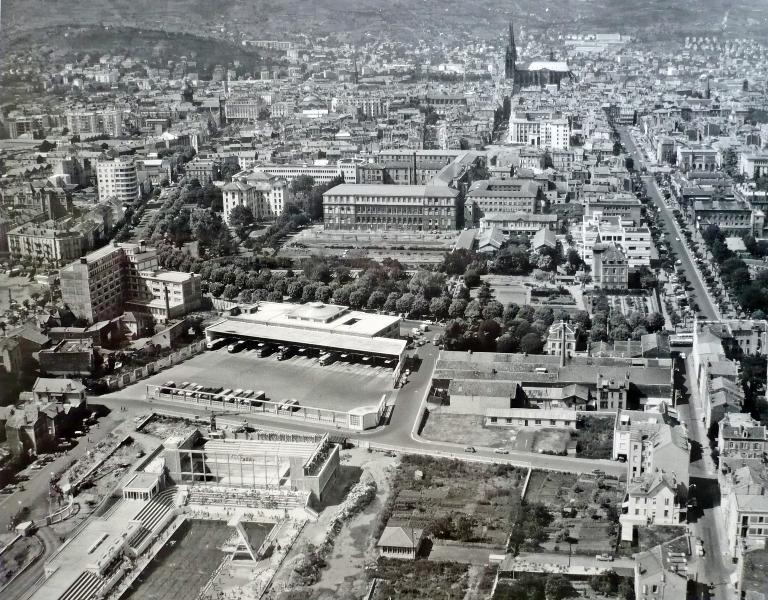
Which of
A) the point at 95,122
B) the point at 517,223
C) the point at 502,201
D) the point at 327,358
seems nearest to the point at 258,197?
the point at 502,201

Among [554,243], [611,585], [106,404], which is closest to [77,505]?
[106,404]

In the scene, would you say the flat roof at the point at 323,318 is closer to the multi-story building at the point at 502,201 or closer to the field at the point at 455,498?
the field at the point at 455,498

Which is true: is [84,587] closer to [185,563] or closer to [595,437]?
[185,563]

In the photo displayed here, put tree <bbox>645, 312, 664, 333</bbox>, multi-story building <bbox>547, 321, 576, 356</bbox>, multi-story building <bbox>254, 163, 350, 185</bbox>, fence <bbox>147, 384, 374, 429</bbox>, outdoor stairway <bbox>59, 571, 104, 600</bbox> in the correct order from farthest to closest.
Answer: multi-story building <bbox>254, 163, 350, 185</bbox> → tree <bbox>645, 312, 664, 333</bbox> → multi-story building <bbox>547, 321, 576, 356</bbox> → fence <bbox>147, 384, 374, 429</bbox> → outdoor stairway <bbox>59, 571, 104, 600</bbox>

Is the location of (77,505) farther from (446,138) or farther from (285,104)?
(285,104)

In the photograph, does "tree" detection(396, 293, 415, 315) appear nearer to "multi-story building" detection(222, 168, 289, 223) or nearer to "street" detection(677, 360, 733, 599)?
"street" detection(677, 360, 733, 599)

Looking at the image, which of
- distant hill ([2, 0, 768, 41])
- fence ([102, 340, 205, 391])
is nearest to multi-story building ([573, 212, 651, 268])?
fence ([102, 340, 205, 391])
